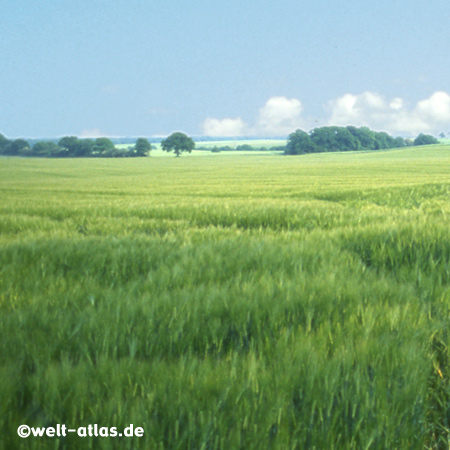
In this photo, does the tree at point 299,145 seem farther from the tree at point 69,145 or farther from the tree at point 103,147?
the tree at point 69,145

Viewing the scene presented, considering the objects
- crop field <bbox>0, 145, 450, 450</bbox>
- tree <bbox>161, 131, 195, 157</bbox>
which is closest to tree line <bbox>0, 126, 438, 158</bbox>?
tree <bbox>161, 131, 195, 157</bbox>

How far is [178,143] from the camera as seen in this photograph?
120312 millimetres

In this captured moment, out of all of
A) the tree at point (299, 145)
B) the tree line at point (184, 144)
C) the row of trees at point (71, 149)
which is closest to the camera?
the row of trees at point (71, 149)

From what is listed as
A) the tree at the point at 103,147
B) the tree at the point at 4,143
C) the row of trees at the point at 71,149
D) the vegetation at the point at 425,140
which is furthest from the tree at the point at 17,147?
the vegetation at the point at 425,140

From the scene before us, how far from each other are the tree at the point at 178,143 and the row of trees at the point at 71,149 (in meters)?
7.53

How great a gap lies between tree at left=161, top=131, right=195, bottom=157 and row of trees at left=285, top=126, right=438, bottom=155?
97.3 feet

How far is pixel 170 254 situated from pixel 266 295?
4.43 ft

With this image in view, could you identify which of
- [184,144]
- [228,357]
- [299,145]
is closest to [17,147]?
[184,144]

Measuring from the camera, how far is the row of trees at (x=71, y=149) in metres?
109

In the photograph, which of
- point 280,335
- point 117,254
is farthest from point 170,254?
point 280,335

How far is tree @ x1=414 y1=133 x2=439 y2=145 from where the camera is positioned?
14162 centimetres

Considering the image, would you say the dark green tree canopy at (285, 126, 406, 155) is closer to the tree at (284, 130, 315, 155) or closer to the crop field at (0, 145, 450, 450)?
the tree at (284, 130, 315, 155)

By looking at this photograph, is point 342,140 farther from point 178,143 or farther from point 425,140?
point 178,143

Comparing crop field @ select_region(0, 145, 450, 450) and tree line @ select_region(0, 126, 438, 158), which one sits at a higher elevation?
tree line @ select_region(0, 126, 438, 158)
